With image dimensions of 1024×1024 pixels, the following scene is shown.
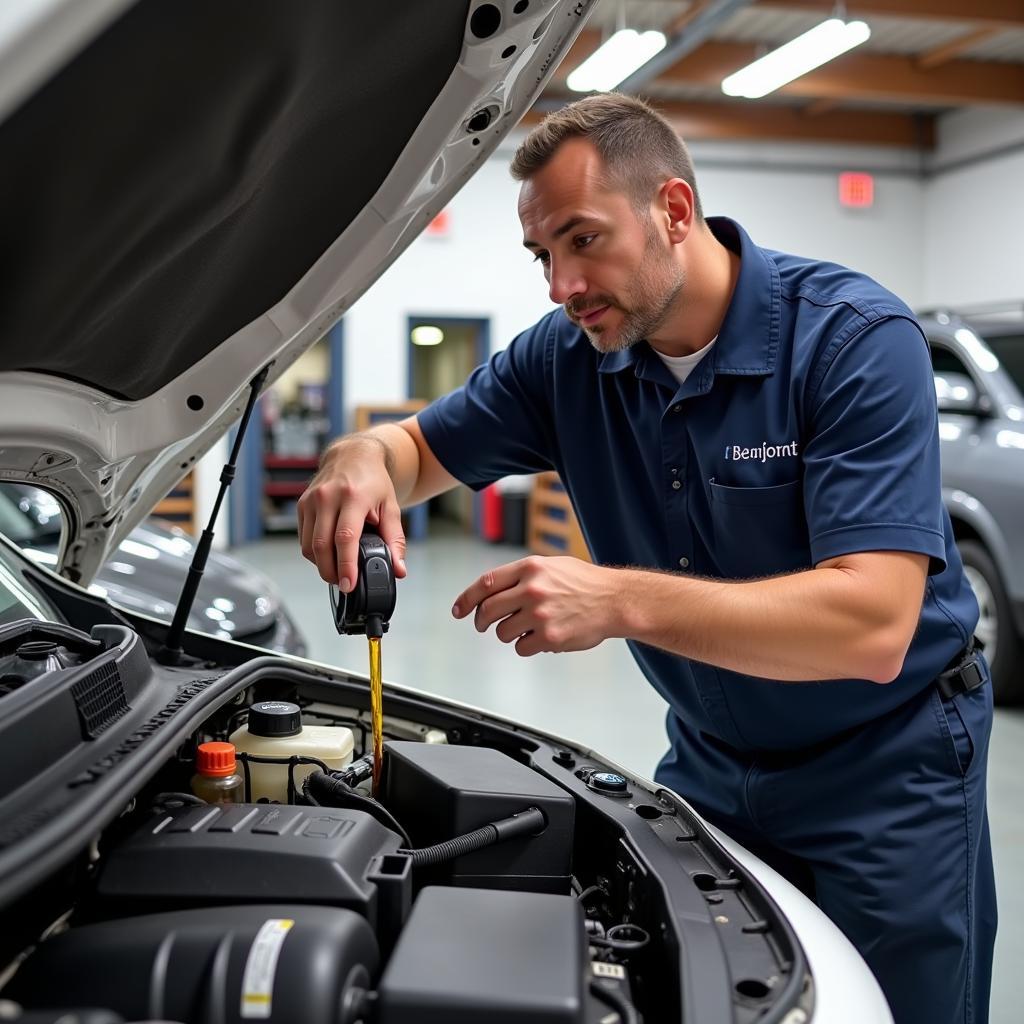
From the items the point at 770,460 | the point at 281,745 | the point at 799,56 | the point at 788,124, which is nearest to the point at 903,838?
the point at 770,460

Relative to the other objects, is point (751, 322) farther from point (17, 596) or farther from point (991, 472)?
point (991, 472)

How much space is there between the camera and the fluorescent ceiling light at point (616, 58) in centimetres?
648

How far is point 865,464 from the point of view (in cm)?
136

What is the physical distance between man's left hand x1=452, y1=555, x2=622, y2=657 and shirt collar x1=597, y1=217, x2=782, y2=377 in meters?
0.47

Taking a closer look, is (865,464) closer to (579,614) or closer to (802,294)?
(802,294)

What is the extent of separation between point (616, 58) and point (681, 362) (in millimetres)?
5919

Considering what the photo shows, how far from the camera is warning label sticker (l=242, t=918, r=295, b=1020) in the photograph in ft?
2.67

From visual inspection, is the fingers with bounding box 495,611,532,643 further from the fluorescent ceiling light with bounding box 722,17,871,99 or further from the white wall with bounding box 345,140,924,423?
the white wall with bounding box 345,140,924,423

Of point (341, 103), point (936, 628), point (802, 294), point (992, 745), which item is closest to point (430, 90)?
point (341, 103)

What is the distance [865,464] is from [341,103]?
807 millimetres

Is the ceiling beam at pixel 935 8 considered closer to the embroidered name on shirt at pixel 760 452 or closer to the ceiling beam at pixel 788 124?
the ceiling beam at pixel 788 124

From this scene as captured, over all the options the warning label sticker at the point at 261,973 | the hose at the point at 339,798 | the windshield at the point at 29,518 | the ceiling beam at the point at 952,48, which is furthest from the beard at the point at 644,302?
the ceiling beam at the point at 952,48

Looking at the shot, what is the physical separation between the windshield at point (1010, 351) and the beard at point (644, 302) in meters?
3.38

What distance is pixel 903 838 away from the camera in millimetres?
1483
